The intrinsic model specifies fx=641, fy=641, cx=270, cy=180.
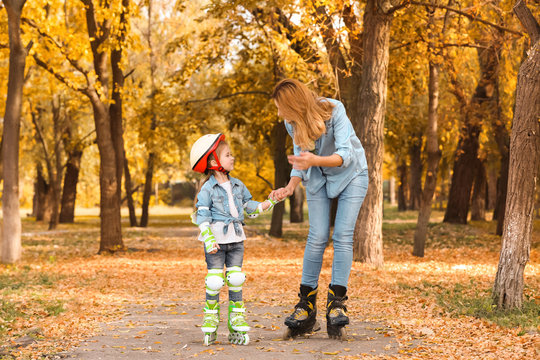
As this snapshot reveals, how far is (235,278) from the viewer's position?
16.7 feet

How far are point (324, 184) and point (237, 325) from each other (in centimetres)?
132

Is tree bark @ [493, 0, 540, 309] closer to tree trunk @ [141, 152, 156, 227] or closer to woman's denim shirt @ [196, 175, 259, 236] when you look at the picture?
woman's denim shirt @ [196, 175, 259, 236]

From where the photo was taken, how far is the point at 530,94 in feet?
20.1

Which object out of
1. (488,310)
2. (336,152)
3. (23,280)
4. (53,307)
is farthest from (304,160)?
(23,280)

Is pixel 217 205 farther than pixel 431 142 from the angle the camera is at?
No

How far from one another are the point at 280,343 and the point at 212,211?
1186 millimetres

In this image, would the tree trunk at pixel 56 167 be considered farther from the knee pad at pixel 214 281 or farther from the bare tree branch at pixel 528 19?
the bare tree branch at pixel 528 19

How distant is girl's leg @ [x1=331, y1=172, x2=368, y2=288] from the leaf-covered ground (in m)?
0.69

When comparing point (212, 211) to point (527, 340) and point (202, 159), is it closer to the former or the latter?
point (202, 159)

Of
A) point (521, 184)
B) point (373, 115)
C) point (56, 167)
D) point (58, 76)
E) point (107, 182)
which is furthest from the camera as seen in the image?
point (56, 167)

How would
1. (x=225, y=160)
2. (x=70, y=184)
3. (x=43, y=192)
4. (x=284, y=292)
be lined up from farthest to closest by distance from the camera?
(x=43, y=192) → (x=70, y=184) → (x=284, y=292) → (x=225, y=160)

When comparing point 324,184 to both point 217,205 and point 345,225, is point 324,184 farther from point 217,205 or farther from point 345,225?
point 217,205

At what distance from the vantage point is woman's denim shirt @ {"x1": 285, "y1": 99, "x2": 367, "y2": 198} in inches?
199

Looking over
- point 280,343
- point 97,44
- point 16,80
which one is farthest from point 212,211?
point 97,44
